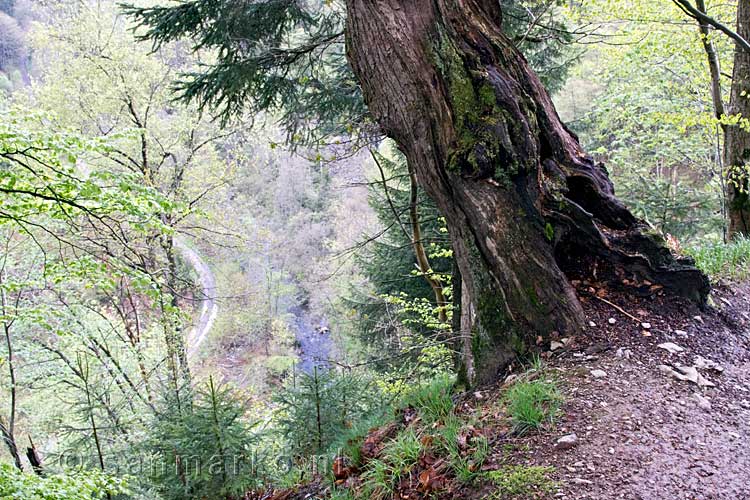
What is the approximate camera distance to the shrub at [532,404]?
2516mm

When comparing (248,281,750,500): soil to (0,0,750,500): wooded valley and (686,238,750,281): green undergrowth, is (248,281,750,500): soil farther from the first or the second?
(686,238,750,281): green undergrowth

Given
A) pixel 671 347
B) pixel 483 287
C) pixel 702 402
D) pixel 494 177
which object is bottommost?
pixel 702 402

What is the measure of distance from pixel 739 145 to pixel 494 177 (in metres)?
5.60

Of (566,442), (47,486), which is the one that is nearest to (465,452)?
(566,442)

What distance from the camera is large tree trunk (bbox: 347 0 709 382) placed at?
3.15 meters

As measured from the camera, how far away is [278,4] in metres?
5.47

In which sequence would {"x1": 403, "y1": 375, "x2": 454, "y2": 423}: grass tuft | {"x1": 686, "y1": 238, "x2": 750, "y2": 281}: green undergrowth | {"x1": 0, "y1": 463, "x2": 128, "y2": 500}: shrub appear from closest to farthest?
{"x1": 403, "y1": 375, "x2": 454, "y2": 423}: grass tuft < {"x1": 0, "y1": 463, "x2": 128, "y2": 500}: shrub < {"x1": 686, "y1": 238, "x2": 750, "y2": 281}: green undergrowth

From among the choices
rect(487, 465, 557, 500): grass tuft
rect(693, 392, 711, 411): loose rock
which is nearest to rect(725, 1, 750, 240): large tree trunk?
rect(693, 392, 711, 411): loose rock

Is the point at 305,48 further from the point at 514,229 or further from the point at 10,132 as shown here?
the point at 514,229

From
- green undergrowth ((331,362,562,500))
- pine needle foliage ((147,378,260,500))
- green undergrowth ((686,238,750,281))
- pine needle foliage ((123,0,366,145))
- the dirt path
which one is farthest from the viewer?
pine needle foliage ((123,0,366,145))

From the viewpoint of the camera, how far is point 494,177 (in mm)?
3186

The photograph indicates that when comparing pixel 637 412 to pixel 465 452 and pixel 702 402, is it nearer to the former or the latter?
pixel 702 402

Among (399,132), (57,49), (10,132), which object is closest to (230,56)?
(10,132)

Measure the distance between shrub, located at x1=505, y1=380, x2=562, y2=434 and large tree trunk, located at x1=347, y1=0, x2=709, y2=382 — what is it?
0.50 meters
